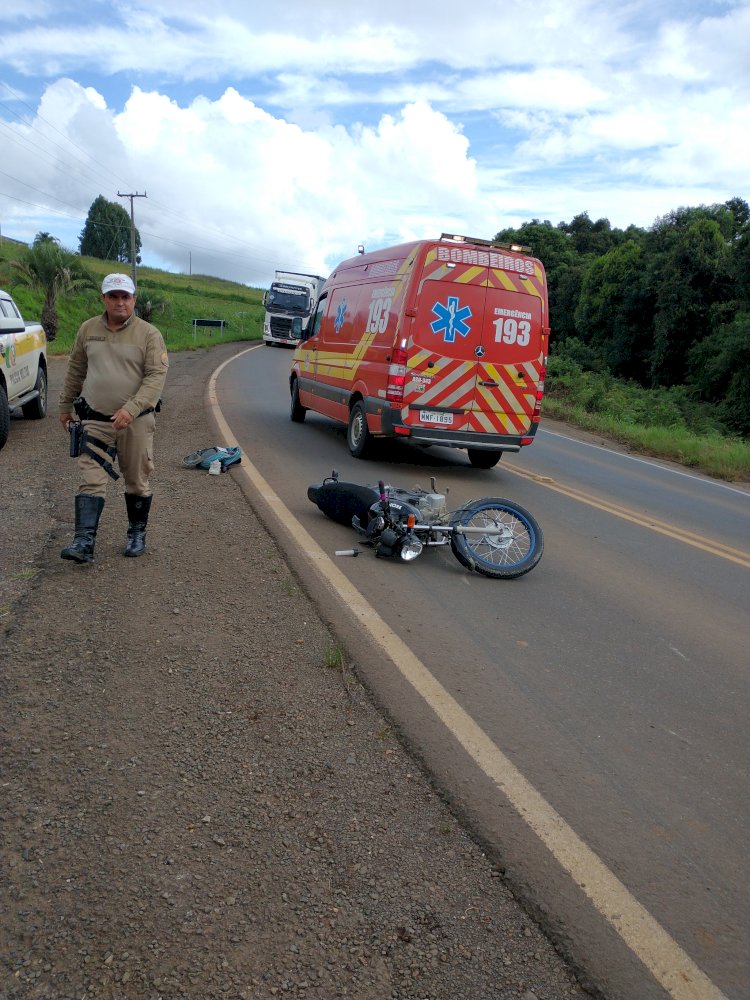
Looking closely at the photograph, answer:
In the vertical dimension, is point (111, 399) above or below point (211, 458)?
above

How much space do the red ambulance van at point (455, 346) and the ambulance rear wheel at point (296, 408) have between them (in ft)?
10.5

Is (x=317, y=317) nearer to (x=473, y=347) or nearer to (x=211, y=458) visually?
(x=473, y=347)

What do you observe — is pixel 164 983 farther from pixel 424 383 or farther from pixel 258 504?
pixel 424 383

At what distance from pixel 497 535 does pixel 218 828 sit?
12.9 feet

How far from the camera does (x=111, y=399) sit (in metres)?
5.43

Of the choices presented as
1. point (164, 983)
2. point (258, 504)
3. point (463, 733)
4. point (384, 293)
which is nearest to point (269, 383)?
point (384, 293)

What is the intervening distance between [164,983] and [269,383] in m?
19.3

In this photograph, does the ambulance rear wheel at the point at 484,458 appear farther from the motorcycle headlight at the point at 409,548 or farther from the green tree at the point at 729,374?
the green tree at the point at 729,374

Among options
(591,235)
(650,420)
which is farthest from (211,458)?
(591,235)

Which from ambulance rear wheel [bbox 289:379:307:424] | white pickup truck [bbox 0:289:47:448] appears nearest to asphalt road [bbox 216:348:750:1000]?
white pickup truck [bbox 0:289:47:448]

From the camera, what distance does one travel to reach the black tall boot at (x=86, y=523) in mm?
5316

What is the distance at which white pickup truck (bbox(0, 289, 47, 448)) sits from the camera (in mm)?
9336

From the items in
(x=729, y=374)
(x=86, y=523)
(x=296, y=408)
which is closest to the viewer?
(x=86, y=523)

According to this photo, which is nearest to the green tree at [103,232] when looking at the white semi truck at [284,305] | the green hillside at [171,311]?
the green hillside at [171,311]
